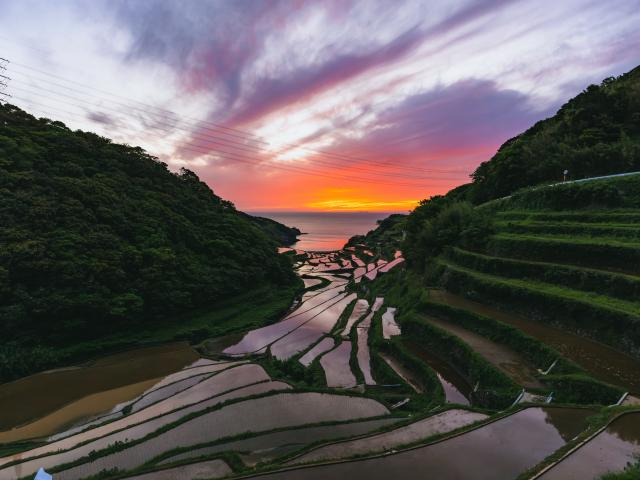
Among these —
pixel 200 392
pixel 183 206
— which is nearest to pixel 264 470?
pixel 200 392

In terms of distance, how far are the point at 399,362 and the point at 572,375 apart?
8.42 m

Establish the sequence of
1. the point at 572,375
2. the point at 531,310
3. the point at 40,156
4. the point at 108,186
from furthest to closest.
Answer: the point at 108,186 → the point at 40,156 → the point at 531,310 → the point at 572,375

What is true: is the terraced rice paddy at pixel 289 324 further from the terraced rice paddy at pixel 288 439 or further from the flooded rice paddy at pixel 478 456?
the flooded rice paddy at pixel 478 456

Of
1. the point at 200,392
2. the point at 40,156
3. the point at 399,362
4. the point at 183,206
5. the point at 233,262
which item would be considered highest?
the point at 40,156

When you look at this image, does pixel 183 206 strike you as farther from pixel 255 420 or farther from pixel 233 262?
pixel 255 420

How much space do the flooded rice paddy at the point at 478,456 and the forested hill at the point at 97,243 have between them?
812 inches

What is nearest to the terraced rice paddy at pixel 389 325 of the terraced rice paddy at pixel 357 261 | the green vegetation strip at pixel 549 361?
the green vegetation strip at pixel 549 361

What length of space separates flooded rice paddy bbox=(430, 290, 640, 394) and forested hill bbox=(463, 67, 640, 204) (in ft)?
65.5

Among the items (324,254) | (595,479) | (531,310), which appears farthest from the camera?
(324,254)

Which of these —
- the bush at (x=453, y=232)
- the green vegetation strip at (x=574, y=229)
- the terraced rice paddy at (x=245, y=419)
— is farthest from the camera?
the bush at (x=453, y=232)

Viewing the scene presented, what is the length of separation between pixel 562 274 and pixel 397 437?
13.9 metres

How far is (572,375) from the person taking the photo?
11844mm

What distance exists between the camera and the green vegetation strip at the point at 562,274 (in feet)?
49.7

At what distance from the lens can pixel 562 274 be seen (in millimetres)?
18109
